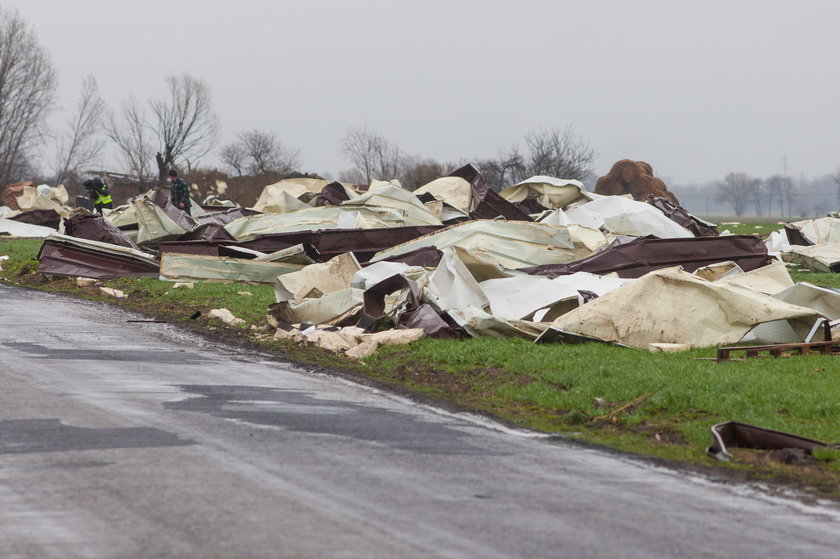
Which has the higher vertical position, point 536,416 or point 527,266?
point 527,266

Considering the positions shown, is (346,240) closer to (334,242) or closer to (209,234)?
(334,242)

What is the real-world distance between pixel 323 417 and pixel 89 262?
14.2 metres

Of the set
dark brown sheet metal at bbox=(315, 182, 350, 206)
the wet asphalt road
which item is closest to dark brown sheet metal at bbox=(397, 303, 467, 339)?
the wet asphalt road

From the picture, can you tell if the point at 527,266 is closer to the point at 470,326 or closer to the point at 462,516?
the point at 470,326

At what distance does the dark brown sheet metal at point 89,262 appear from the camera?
20.6m

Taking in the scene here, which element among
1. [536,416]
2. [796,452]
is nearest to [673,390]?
[536,416]

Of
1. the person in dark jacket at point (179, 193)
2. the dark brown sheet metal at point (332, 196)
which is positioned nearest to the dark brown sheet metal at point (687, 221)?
the dark brown sheet metal at point (332, 196)

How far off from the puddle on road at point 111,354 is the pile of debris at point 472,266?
1.92 meters

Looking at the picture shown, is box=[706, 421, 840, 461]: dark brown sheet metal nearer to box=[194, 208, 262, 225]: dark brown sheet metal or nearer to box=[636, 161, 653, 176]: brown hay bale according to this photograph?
box=[194, 208, 262, 225]: dark brown sheet metal

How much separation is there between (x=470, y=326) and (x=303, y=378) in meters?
2.84

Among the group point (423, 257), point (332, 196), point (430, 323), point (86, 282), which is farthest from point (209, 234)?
point (430, 323)

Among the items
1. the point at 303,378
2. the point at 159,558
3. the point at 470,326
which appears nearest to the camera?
the point at 159,558

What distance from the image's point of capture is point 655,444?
7.61 metres

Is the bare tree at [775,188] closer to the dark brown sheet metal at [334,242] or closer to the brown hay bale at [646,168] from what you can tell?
the brown hay bale at [646,168]
